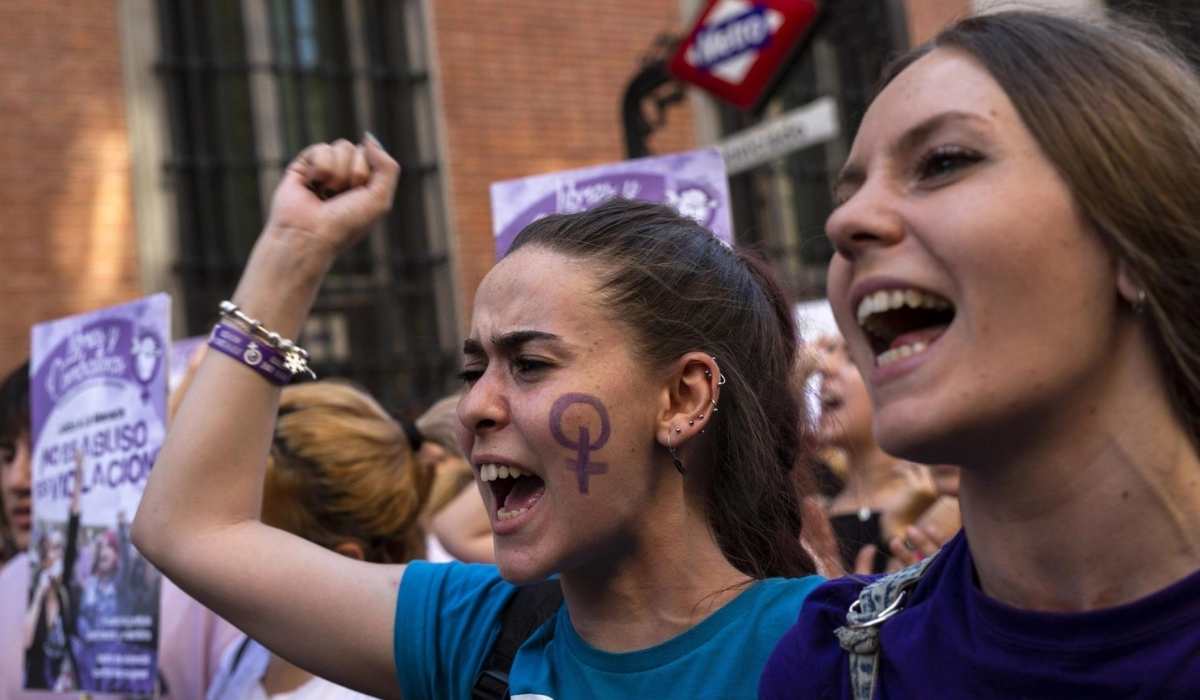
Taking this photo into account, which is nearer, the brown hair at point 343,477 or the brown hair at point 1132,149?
the brown hair at point 1132,149

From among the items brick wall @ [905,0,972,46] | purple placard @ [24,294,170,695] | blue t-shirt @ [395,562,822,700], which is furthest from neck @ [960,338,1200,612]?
brick wall @ [905,0,972,46]

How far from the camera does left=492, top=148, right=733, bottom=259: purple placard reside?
306cm

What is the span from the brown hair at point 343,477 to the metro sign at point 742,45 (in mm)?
3421

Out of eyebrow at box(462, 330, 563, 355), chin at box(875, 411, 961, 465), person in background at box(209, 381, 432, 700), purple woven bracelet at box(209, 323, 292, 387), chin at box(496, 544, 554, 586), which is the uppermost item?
chin at box(875, 411, 961, 465)

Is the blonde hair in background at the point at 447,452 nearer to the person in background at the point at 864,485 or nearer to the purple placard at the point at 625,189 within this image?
the purple placard at the point at 625,189

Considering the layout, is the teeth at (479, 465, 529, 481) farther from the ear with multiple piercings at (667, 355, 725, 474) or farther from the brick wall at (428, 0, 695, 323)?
the brick wall at (428, 0, 695, 323)

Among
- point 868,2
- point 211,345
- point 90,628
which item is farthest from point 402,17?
point 211,345

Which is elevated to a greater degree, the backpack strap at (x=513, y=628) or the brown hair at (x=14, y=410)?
the backpack strap at (x=513, y=628)

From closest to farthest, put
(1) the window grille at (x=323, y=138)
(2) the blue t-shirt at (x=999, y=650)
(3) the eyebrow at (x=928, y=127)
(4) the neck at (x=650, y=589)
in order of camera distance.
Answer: (2) the blue t-shirt at (x=999, y=650) → (3) the eyebrow at (x=928, y=127) → (4) the neck at (x=650, y=589) → (1) the window grille at (x=323, y=138)

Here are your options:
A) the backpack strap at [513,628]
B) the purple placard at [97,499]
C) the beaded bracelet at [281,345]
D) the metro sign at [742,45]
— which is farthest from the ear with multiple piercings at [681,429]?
the metro sign at [742,45]

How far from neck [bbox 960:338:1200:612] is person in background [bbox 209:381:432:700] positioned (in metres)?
1.83

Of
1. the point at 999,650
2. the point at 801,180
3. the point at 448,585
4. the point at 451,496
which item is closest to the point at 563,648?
the point at 448,585

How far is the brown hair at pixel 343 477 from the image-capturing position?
2850 millimetres

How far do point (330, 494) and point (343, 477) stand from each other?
1.8 inches
